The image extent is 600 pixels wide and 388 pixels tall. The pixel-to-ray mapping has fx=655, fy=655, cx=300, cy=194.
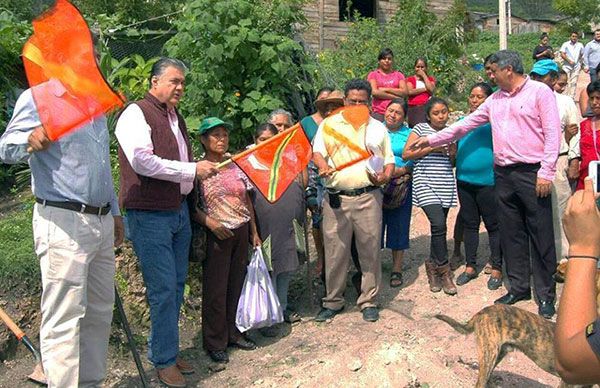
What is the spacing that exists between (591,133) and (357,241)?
7.44 feet

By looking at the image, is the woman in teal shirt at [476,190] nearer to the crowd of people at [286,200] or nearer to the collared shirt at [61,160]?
the crowd of people at [286,200]

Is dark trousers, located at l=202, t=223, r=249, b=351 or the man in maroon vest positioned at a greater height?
the man in maroon vest

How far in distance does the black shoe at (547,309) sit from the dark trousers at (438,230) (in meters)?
1.04

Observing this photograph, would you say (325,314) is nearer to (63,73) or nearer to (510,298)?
(510,298)

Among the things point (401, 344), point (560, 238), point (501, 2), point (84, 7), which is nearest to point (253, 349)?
point (401, 344)

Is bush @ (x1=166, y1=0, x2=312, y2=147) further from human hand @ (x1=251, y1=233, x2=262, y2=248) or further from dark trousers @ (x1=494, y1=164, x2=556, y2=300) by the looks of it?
dark trousers @ (x1=494, y1=164, x2=556, y2=300)

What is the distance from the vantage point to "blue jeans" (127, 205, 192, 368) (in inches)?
183

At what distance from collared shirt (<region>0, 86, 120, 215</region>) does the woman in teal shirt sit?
11.7 feet

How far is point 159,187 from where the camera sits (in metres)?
A: 4.64

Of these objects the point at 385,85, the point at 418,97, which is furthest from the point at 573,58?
the point at 385,85

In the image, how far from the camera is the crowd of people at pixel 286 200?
4.00 meters

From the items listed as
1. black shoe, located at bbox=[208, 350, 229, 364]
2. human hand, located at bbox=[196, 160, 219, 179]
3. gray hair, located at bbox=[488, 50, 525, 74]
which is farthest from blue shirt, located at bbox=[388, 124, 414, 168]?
black shoe, located at bbox=[208, 350, 229, 364]

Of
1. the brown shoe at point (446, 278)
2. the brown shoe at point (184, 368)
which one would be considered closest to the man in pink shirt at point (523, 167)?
the brown shoe at point (446, 278)

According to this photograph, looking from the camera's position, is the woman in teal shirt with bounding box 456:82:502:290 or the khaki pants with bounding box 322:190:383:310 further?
the woman in teal shirt with bounding box 456:82:502:290
